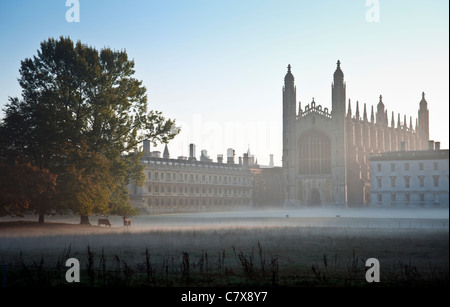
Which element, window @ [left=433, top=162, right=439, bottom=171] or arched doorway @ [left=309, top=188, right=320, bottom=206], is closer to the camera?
window @ [left=433, top=162, right=439, bottom=171]

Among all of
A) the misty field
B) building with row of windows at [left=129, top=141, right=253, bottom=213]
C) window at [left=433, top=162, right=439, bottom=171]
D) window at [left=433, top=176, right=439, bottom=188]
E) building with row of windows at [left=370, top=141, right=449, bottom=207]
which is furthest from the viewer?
building with row of windows at [left=129, top=141, right=253, bottom=213]

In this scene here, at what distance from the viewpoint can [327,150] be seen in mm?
92875

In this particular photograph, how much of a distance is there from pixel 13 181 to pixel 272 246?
15.3 meters

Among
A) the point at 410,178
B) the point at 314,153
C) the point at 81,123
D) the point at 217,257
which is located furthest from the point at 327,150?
the point at 217,257

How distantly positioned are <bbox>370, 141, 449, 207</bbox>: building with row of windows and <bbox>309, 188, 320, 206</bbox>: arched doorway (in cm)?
1614

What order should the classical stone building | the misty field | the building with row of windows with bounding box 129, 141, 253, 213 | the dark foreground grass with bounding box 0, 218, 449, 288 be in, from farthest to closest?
the classical stone building → the building with row of windows with bounding box 129, 141, 253, 213 → the misty field → the dark foreground grass with bounding box 0, 218, 449, 288

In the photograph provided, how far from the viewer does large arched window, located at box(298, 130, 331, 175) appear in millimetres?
92875

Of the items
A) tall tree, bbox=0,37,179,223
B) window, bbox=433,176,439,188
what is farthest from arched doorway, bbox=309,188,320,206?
tall tree, bbox=0,37,179,223

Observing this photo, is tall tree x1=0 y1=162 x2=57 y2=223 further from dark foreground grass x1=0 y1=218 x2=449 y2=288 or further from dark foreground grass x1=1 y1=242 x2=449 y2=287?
dark foreground grass x1=1 y1=242 x2=449 y2=287

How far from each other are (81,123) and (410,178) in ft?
168

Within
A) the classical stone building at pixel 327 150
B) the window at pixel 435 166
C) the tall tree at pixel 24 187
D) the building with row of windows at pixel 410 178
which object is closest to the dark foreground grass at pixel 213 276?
the tall tree at pixel 24 187

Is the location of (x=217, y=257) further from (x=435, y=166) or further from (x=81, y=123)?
(x=435, y=166)

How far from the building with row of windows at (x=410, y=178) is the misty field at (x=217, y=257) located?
37297mm
